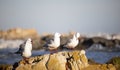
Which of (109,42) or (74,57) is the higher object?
(74,57)

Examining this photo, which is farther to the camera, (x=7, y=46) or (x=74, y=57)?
(x=7, y=46)

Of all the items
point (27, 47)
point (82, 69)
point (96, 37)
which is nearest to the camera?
point (82, 69)

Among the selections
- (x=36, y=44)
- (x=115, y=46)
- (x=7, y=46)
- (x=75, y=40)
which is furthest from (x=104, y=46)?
(x=75, y=40)

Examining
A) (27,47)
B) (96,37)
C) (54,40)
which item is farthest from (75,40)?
(96,37)

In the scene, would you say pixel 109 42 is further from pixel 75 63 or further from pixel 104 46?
pixel 75 63

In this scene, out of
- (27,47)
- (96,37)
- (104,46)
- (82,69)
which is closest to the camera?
(82,69)

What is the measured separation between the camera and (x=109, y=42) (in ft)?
57.1

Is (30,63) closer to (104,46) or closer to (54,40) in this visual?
(54,40)

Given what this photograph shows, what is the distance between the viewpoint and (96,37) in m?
18.0

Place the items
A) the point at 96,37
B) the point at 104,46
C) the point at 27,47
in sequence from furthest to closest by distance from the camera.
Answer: the point at 96,37, the point at 104,46, the point at 27,47

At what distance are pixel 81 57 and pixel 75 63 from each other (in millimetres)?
163

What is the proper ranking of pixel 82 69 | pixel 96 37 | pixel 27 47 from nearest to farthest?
pixel 82 69 < pixel 27 47 < pixel 96 37

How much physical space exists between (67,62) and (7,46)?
12546 mm

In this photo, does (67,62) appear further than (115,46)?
No
